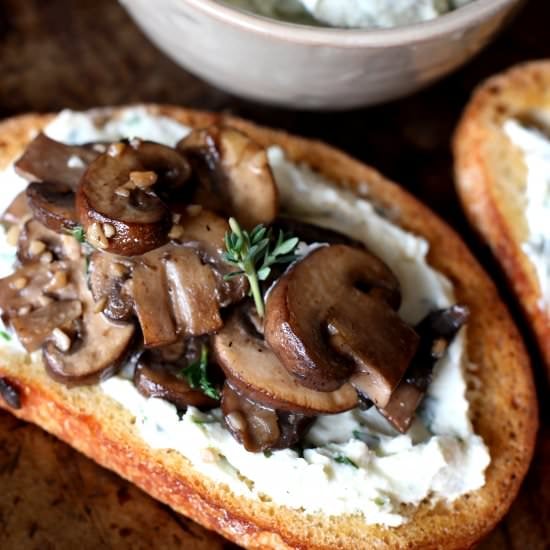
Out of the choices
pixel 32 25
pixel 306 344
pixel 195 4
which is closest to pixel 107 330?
pixel 306 344

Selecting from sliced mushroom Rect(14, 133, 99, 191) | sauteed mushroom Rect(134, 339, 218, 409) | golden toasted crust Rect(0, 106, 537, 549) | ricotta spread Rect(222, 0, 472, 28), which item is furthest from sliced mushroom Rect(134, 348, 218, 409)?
ricotta spread Rect(222, 0, 472, 28)

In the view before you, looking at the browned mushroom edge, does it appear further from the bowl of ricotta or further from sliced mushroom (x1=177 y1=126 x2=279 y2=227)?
the bowl of ricotta

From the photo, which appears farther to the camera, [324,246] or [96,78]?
[96,78]

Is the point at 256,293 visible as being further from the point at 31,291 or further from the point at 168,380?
the point at 31,291

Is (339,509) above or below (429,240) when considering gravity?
below

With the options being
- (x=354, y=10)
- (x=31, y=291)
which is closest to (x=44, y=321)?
(x=31, y=291)

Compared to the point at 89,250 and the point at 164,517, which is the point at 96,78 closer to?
the point at 89,250
